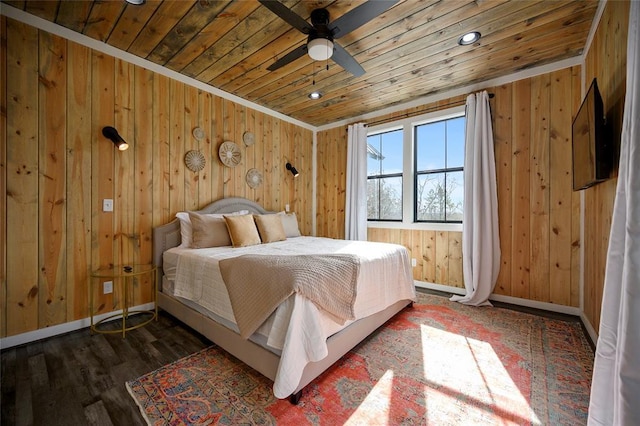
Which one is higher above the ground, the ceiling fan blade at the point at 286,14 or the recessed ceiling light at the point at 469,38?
the recessed ceiling light at the point at 469,38

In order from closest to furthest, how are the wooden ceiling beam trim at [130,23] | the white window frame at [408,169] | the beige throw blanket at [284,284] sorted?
the beige throw blanket at [284,284]
the wooden ceiling beam trim at [130,23]
the white window frame at [408,169]

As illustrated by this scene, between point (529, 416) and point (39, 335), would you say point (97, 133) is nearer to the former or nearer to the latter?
point (39, 335)

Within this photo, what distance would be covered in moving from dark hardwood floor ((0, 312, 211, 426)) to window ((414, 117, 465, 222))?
3244 mm

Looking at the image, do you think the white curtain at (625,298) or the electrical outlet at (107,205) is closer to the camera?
the white curtain at (625,298)

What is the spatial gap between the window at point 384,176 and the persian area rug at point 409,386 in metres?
2.24

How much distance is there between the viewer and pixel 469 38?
7.80 feet

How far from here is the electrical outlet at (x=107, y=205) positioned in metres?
2.53

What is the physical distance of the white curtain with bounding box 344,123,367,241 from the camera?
167 inches

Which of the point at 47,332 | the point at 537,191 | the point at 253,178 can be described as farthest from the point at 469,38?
the point at 47,332

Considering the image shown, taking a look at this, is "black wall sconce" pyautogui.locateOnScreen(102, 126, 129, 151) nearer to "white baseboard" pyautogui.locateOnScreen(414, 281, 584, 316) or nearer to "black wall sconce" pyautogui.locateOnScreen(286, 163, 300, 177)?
"black wall sconce" pyautogui.locateOnScreen(286, 163, 300, 177)

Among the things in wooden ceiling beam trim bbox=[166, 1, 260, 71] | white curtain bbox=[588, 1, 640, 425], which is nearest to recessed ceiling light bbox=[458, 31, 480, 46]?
white curtain bbox=[588, 1, 640, 425]

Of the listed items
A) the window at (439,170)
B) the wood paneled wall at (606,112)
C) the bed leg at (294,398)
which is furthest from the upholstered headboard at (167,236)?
the wood paneled wall at (606,112)

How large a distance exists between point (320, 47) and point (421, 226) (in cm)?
272

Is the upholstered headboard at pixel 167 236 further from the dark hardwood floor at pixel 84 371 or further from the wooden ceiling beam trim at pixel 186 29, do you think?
the wooden ceiling beam trim at pixel 186 29
